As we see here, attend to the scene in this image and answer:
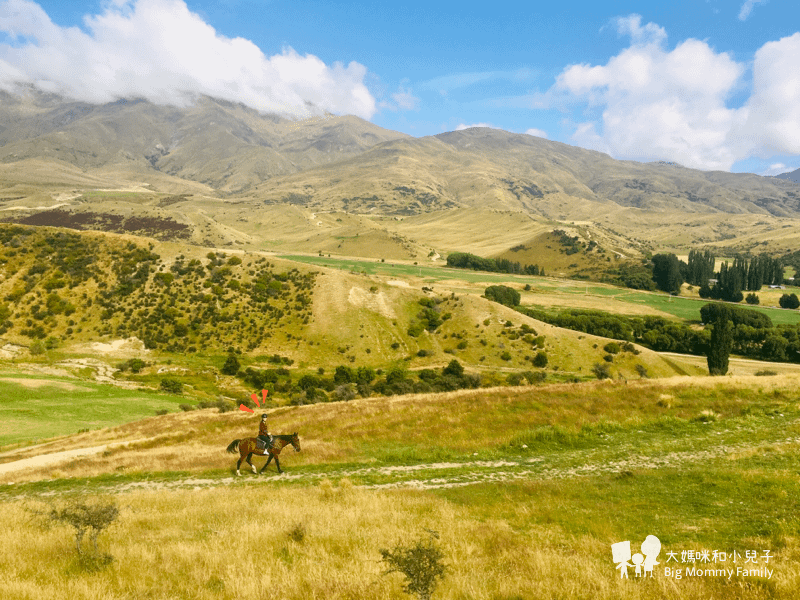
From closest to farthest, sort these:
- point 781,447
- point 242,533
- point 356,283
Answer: point 242,533
point 781,447
point 356,283

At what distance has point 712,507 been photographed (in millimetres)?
13609

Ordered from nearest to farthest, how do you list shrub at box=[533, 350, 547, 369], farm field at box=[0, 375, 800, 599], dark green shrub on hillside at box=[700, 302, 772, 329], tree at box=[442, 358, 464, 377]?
farm field at box=[0, 375, 800, 599] < tree at box=[442, 358, 464, 377] < shrub at box=[533, 350, 547, 369] < dark green shrub on hillside at box=[700, 302, 772, 329]

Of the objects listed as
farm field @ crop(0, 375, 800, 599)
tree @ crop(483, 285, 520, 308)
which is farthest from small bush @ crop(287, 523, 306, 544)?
tree @ crop(483, 285, 520, 308)

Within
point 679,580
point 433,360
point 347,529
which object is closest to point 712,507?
point 679,580

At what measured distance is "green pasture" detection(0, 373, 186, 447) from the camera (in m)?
39.8

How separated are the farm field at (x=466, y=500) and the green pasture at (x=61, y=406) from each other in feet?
52.1

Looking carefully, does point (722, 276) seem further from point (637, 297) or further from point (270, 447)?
point (270, 447)

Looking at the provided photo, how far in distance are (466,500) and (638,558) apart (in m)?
Answer: 7.34

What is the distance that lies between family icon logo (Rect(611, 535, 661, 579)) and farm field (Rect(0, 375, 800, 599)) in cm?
27

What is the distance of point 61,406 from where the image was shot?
151 ft

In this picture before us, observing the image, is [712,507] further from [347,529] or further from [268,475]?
[268,475]

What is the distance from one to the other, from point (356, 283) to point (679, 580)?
98388mm

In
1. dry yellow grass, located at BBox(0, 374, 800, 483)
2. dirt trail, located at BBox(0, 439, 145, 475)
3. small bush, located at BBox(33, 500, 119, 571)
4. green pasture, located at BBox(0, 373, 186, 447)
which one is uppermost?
small bush, located at BBox(33, 500, 119, 571)

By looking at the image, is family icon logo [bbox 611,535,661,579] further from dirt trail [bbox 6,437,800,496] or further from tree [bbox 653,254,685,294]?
tree [bbox 653,254,685,294]
